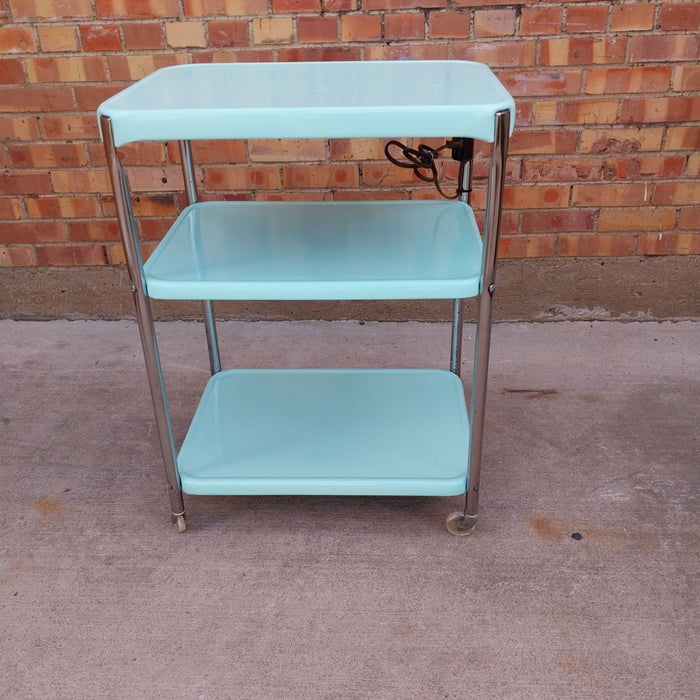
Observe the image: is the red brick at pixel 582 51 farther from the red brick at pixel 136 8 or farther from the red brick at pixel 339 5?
the red brick at pixel 136 8

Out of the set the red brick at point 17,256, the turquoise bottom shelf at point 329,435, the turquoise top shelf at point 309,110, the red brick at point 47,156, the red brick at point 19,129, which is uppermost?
the turquoise top shelf at point 309,110

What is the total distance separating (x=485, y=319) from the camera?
122 centimetres

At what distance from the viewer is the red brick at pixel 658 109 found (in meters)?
1.93

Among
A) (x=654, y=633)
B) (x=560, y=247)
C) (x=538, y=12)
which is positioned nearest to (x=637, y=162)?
(x=560, y=247)

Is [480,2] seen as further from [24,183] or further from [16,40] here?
[24,183]

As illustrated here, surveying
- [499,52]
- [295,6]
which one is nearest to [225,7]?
[295,6]

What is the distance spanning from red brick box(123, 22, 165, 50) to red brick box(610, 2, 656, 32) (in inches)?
46.1

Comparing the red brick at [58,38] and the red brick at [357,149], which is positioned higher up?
the red brick at [58,38]

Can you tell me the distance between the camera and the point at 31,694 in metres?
1.13

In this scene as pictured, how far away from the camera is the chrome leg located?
3.52 ft

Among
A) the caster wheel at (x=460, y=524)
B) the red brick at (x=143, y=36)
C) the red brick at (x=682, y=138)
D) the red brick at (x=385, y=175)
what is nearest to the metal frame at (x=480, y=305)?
the caster wheel at (x=460, y=524)

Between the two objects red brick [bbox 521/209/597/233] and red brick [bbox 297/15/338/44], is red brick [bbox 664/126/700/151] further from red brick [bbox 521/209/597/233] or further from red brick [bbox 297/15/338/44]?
red brick [bbox 297/15/338/44]

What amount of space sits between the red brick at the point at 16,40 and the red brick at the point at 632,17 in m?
1.52

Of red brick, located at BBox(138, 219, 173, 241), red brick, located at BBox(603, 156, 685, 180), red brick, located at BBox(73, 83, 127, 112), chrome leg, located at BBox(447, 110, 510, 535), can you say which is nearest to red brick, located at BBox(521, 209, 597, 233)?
red brick, located at BBox(603, 156, 685, 180)
